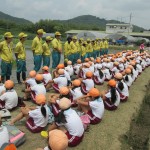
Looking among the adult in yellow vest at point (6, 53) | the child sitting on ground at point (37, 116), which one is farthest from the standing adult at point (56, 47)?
the child sitting on ground at point (37, 116)

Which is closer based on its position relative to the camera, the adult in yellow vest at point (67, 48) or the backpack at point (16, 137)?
the backpack at point (16, 137)

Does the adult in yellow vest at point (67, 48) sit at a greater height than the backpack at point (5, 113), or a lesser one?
greater

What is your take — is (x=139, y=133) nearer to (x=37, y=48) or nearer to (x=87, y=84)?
(x=87, y=84)

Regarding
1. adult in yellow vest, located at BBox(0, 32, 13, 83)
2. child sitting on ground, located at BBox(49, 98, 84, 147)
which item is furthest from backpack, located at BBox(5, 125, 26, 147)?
adult in yellow vest, located at BBox(0, 32, 13, 83)

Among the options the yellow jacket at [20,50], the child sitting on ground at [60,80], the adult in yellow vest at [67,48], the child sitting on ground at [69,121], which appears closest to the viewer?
the child sitting on ground at [69,121]

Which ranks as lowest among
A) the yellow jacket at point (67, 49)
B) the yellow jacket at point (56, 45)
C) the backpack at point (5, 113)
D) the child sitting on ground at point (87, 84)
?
the backpack at point (5, 113)

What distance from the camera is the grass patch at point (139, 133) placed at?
6.72 meters

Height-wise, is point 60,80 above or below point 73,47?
below

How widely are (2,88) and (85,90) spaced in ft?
9.51

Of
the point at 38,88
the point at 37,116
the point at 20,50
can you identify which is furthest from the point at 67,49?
the point at 37,116

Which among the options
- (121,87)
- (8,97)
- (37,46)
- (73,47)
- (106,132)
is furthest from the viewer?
(73,47)

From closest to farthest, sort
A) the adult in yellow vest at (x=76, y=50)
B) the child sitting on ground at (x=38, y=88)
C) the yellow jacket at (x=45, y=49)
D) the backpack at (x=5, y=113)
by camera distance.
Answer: the backpack at (x=5, y=113) < the child sitting on ground at (x=38, y=88) < the yellow jacket at (x=45, y=49) < the adult in yellow vest at (x=76, y=50)

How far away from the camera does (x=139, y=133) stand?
25.8ft

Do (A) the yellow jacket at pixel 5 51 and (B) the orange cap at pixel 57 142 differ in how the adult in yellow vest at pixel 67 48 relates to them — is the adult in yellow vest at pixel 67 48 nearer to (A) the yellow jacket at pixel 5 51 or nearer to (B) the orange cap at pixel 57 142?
(A) the yellow jacket at pixel 5 51
